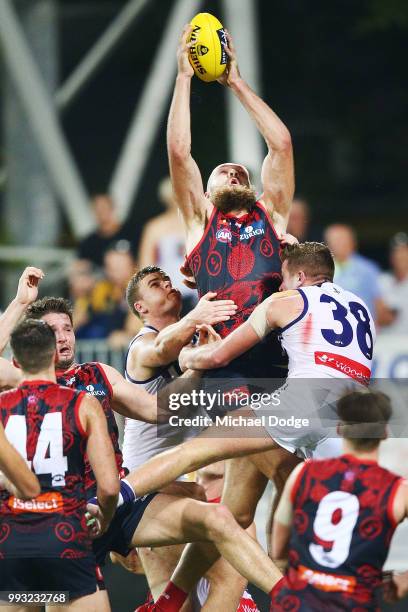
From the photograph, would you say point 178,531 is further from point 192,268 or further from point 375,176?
point 375,176

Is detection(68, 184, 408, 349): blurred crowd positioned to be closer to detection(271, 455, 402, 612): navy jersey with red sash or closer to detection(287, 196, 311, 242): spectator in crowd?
detection(287, 196, 311, 242): spectator in crowd

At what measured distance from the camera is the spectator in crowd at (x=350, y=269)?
1127cm

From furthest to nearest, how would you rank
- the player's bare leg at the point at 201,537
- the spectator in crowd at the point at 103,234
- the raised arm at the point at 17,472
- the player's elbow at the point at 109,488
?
the spectator in crowd at the point at 103,234
the player's bare leg at the point at 201,537
the player's elbow at the point at 109,488
the raised arm at the point at 17,472

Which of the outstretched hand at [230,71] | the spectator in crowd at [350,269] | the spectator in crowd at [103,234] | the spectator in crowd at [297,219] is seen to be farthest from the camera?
the spectator in crowd at [103,234]

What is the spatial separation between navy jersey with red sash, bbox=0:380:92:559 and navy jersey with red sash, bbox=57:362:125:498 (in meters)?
0.74

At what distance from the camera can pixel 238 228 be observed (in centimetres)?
680

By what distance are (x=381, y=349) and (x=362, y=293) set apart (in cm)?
109

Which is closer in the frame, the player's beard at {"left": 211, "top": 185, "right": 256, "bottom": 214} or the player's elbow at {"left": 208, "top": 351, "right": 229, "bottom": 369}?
the player's elbow at {"left": 208, "top": 351, "right": 229, "bottom": 369}

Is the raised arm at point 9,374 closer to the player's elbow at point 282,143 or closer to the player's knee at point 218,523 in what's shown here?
the player's knee at point 218,523

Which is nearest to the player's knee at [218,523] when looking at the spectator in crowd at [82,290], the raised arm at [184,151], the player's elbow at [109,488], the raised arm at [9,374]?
the player's elbow at [109,488]

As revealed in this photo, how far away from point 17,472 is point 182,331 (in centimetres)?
156

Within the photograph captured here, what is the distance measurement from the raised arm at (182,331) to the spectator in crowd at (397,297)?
509cm

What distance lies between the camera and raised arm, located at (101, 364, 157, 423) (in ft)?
20.3

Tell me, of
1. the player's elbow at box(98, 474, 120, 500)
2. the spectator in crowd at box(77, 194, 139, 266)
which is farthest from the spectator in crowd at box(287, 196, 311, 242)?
the player's elbow at box(98, 474, 120, 500)
